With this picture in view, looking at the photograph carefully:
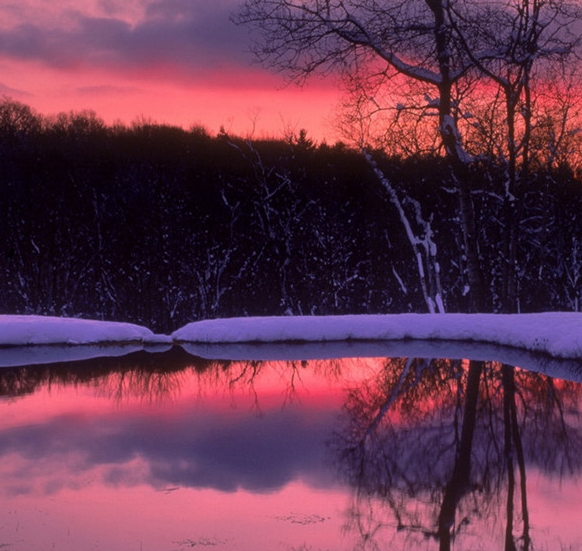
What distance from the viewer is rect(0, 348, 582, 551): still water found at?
6742 mm

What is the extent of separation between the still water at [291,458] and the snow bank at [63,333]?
3793 mm

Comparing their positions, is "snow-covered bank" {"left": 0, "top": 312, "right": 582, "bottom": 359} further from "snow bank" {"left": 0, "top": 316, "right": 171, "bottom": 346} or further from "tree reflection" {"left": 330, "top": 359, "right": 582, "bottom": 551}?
"tree reflection" {"left": 330, "top": 359, "right": 582, "bottom": 551}

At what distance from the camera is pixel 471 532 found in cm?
672

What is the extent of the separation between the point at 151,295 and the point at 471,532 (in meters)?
21.5

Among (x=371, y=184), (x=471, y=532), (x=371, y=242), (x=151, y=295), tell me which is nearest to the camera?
(x=471, y=532)

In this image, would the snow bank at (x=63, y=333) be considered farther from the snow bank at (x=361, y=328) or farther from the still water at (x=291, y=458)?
the still water at (x=291, y=458)

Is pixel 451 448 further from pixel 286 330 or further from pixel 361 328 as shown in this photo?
pixel 286 330

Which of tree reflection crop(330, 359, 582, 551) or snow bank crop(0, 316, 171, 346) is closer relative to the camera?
tree reflection crop(330, 359, 582, 551)

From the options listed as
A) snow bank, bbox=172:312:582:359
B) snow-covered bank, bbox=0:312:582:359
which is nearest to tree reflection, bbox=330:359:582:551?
snow bank, bbox=172:312:582:359

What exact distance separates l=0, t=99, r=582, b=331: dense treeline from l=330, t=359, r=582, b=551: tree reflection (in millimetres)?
12974


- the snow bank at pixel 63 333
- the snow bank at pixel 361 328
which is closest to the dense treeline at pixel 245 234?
the snow bank at pixel 63 333

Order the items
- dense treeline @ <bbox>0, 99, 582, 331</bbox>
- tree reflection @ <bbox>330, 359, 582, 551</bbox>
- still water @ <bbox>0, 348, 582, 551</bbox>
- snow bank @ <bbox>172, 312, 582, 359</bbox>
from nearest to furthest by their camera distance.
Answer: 1. still water @ <bbox>0, 348, 582, 551</bbox>
2. tree reflection @ <bbox>330, 359, 582, 551</bbox>
3. snow bank @ <bbox>172, 312, 582, 359</bbox>
4. dense treeline @ <bbox>0, 99, 582, 331</bbox>

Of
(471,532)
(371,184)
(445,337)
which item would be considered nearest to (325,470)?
(471,532)

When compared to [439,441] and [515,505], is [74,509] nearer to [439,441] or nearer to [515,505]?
[515,505]
